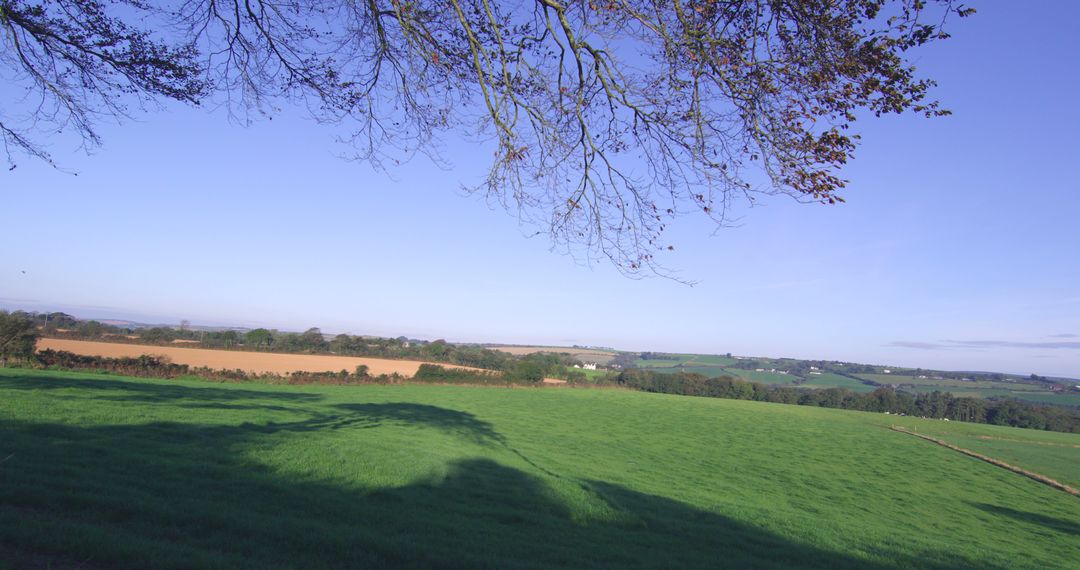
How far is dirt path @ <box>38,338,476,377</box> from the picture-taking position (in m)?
36.2

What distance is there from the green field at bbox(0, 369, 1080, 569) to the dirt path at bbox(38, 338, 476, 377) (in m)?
20.3

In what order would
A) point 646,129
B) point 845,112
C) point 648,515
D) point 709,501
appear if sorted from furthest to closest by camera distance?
point 709,501
point 648,515
point 646,129
point 845,112

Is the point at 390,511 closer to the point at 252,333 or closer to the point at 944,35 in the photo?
the point at 944,35

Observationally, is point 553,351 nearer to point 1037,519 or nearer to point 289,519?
point 1037,519

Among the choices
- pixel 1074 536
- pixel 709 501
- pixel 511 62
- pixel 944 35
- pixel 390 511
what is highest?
pixel 511 62

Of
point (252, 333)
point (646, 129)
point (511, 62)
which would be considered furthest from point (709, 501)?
point (252, 333)

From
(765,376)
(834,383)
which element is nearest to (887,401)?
(834,383)

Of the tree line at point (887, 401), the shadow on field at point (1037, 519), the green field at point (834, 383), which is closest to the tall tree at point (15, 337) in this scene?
the shadow on field at point (1037, 519)

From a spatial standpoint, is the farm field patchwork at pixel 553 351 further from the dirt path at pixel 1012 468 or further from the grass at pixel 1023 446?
the dirt path at pixel 1012 468

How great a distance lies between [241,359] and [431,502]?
45.1m

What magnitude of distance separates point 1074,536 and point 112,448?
2606 cm

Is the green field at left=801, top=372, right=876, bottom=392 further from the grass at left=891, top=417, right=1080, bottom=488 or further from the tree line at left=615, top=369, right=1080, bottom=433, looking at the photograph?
the grass at left=891, top=417, right=1080, bottom=488

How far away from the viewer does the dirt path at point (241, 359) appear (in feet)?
119

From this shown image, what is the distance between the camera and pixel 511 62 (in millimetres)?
6094
